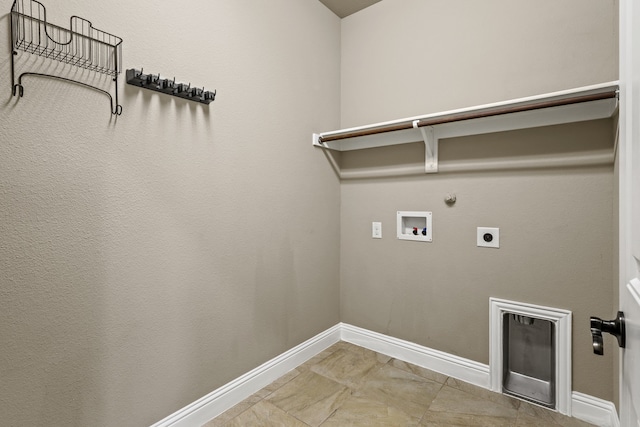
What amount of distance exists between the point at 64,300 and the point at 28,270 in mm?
161

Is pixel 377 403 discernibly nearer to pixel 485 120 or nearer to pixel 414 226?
pixel 414 226

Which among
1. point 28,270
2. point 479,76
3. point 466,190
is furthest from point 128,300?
point 479,76

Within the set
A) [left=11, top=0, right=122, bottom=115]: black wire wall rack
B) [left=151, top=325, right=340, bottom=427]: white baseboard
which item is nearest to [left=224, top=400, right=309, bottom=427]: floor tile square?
[left=151, top=325, right=340, bottom=427]: white baseboard

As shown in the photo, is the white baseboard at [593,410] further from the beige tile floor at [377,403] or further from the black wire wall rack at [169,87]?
the black wire wall rack at [169,87]

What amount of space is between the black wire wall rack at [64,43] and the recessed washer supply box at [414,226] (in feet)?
5.65

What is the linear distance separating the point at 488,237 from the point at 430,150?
0.63 m

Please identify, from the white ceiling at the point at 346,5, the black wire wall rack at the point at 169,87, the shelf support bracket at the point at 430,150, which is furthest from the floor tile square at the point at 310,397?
the white ceiling at the point at 346,5

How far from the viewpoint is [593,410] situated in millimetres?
1617

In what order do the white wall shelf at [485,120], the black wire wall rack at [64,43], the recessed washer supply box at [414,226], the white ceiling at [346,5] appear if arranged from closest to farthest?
the black wire wall rack at [64,43] → the white wall shelf at [485,120] → the recessed washer supply box at [414,226] → the white ceiling at [346,5]

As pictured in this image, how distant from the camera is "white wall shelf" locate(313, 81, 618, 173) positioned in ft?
4.73

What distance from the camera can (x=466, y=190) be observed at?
77.7 inches

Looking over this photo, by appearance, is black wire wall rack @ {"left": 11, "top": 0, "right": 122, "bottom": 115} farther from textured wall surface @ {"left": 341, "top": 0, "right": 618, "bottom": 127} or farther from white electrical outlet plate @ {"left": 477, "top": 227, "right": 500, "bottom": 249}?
white electrical outlet plate @ {"left": 477, "top": 227, "right": 500, "bottom": 249}

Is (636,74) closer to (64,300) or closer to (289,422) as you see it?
(64,300)

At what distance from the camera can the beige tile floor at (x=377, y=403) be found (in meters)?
1.64
